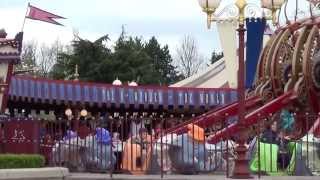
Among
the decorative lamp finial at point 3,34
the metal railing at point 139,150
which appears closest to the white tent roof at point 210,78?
the decorative lamp finial at point 3,34

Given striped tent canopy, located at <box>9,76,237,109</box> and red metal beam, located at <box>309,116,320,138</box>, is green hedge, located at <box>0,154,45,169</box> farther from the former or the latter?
striped tent canopy, located at <box>9,76,237,109</box>

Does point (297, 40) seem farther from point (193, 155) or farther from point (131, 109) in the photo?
point (131, 109)

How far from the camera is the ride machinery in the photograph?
23094 mm

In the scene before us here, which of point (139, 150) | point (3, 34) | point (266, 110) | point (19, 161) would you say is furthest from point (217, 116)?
point (19, 161)

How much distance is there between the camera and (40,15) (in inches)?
949

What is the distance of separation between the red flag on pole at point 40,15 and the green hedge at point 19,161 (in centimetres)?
967

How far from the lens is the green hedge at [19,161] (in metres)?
14.3

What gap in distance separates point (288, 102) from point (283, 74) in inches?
65.5

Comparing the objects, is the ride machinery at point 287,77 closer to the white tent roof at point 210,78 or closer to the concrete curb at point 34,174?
the concrete curb at point 34,174

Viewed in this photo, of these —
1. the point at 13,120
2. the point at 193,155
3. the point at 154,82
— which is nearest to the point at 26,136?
the point at 13,120

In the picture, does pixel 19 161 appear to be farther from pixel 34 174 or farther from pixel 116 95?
pixel 116 95

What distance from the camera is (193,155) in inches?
610

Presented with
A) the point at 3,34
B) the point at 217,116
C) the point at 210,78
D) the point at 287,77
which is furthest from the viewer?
the point at 210,78

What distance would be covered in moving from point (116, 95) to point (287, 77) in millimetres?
13625
